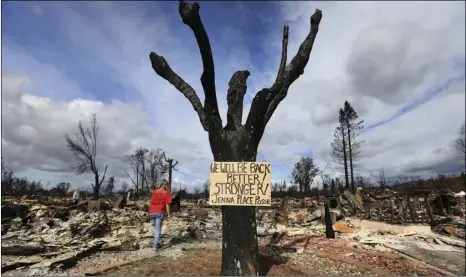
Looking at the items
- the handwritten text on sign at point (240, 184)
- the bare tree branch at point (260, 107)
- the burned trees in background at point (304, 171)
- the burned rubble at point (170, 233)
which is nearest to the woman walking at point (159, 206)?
the burned rubble at point (170, 233)

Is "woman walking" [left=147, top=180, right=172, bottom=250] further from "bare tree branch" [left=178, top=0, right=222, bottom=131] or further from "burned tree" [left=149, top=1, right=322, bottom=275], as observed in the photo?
"bare tree branch" [left=178, top=0, right=222, bottom=131]

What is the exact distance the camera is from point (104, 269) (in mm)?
7324

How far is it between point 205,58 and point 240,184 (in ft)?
7.10

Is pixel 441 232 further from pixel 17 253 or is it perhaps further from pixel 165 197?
pixel 17 253

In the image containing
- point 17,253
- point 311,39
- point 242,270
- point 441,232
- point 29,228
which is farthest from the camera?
point 441,232

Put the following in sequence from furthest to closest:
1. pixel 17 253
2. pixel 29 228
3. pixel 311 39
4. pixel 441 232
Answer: pixel 441 232, pixel 29 228, pixel 17 253, pixel 311 39

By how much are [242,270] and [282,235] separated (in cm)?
683

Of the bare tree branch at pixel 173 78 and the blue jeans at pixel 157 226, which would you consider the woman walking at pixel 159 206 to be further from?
the bare tree branch at pixel 173 78

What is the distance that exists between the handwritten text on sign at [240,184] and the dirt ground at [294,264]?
63.7 inches

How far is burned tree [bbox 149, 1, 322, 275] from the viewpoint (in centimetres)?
616

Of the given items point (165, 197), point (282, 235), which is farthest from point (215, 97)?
point (282, 235)

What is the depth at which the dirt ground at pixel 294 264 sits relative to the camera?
7.14m

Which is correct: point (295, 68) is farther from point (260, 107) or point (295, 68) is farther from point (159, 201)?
point (159, 201)

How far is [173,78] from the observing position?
7211 millimetres
